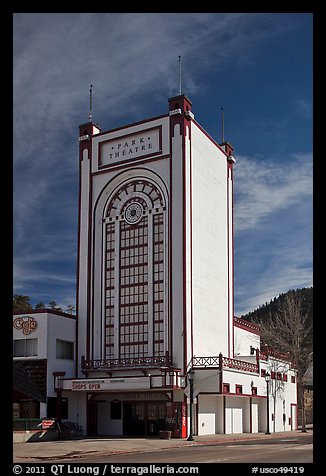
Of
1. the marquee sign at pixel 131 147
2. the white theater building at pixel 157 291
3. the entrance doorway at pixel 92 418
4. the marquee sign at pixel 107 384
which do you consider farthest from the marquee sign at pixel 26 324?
the marquee sign at pixel 131 147

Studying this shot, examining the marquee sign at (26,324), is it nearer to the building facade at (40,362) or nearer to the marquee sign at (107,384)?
the building facade at (40,362)

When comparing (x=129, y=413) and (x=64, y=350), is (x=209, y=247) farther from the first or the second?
(x=129, y=413)

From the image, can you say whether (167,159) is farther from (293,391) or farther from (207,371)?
(293,391)

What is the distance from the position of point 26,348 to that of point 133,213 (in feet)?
46.8

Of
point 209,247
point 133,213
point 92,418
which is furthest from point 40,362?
point 209,247

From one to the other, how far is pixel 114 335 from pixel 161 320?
4666mm

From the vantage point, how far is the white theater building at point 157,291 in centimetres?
4994

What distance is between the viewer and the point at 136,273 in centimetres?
5416

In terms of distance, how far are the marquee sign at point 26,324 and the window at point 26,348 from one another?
0.75 metres

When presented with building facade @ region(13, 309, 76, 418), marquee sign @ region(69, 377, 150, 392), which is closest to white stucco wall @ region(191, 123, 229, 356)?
marquee sign @ region(69, 377, 150, 392)

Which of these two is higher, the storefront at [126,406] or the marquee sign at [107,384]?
the marquee sign at [107,384]

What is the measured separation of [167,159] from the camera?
178 ft

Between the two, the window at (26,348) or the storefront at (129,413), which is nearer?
the storefront at (129,413)

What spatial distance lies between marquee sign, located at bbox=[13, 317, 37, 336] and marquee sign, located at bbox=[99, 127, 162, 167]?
15191 millimetres
